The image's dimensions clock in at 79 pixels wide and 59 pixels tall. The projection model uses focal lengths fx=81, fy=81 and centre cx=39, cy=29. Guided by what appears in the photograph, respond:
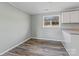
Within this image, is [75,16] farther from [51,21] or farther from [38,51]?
[38,51]

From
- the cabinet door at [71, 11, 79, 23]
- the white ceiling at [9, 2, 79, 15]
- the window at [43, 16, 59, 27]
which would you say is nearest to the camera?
the white ceiling at [9, 2, 79, 15]

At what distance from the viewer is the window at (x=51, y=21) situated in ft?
18.9

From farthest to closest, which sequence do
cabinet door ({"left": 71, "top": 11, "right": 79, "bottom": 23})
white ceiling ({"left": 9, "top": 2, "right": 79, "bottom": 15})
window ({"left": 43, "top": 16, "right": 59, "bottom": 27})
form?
1. window ({"left": 43, "top": 16, "right": 59, "bottom": 27})
2. cabinet door ({"left": 71, "top": 11, "right": 79, "bottom": 23})
3. white ceiling ({"left": 9, "top": 2, "right": 79, "bottom": 15})

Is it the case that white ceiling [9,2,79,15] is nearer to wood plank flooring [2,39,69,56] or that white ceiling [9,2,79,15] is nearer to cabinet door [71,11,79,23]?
cabinet door [71,11,79,23]

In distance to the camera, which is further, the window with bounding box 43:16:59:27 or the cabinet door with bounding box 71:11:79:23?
the window with bounding box 43:16:59:27

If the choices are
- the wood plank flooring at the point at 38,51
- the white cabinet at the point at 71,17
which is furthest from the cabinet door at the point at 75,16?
the wood plank flooring at the point at 38,51

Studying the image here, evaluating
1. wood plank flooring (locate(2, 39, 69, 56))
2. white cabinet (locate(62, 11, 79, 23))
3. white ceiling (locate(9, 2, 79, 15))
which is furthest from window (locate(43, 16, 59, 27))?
wood plank flooring (locate(2, 39, 69, 56))

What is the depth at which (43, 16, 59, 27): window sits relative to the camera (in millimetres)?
5746

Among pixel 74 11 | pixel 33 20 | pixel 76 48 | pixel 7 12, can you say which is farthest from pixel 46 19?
pixel 76 48

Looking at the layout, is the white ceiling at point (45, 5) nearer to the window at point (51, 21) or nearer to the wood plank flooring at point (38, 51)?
the window at point (51, 21)

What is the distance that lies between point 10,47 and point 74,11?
3555 mm

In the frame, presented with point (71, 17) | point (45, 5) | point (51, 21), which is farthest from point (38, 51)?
point (51, 21)

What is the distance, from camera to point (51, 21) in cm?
595

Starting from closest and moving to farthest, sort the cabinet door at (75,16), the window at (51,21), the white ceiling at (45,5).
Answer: the white ceiling at (45,5) → the cabinet door at (75,16) → the window at (51,21)
